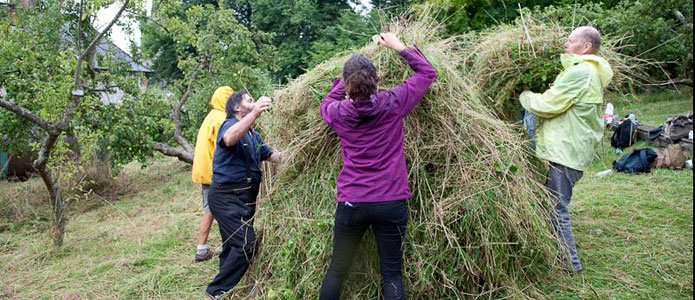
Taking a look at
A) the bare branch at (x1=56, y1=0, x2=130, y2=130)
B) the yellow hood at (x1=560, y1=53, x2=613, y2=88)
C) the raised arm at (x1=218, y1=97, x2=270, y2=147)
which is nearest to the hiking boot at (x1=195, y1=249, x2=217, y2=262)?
the raised arm at (x1=218, y1=97, x2=270, y2=147)

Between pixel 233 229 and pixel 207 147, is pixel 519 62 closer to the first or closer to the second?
pixel 233 229

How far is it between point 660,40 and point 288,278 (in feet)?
29.8

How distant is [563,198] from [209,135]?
2.94 meters

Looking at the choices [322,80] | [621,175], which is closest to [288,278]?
[322,80]

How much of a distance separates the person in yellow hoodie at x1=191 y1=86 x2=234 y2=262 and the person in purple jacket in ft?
5.48

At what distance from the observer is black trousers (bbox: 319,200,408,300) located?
276 cm

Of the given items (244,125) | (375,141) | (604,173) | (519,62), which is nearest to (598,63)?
(519,62)

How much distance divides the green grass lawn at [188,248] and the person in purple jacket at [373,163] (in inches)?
47.9

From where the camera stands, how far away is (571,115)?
11.5 ft

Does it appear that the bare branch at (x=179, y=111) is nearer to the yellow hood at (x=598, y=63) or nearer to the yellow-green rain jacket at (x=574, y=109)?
the yellow-green rain jacket at (x=574, y=109)

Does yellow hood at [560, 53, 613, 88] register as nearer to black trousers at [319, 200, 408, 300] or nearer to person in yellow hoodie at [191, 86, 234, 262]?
black trousers at [319, 200, 408, 300]

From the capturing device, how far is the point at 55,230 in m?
5.38

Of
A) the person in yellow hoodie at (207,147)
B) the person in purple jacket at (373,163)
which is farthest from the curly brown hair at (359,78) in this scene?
the person in yellow hoodie at (207,147)

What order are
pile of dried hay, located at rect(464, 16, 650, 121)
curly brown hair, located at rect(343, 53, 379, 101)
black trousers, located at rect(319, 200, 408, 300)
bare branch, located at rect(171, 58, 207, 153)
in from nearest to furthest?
curly brown hair, located at rect(343, 53, 379, 101), black trousers, located at rect(319, 200, 408, 300), pile of dried hay, located at rect(464, 16, 650, 121), bare branch, located at rect(171, 58, 207, 153)
